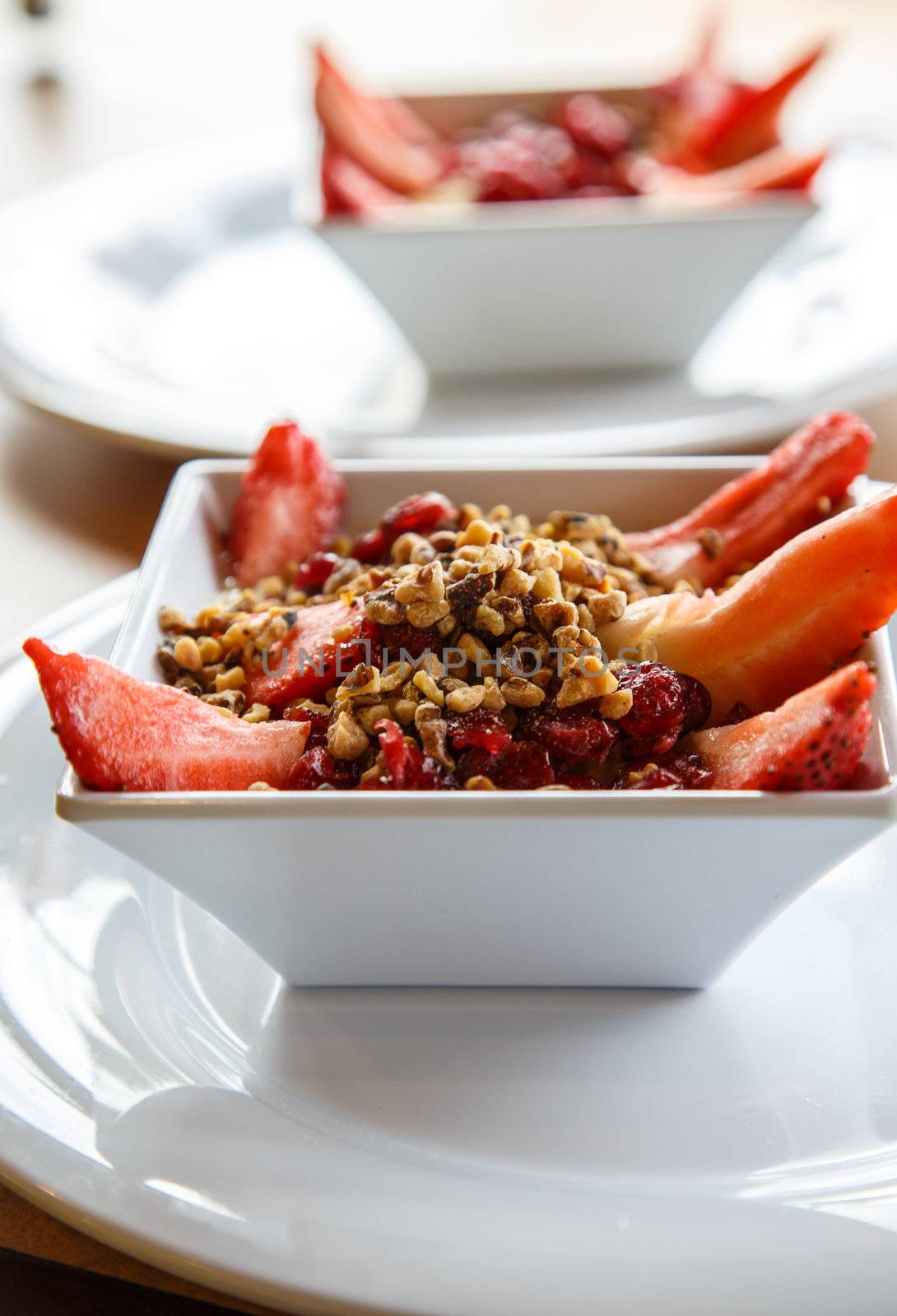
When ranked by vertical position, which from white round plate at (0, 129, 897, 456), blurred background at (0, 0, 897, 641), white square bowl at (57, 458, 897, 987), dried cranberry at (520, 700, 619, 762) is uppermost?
blurred background at (0, 0, 897, 641)

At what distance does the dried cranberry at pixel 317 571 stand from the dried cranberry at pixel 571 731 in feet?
1.00

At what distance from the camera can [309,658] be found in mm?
989

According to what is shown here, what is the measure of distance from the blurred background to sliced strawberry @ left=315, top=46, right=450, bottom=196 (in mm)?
251

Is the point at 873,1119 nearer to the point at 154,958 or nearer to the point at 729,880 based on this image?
the point at 729,880

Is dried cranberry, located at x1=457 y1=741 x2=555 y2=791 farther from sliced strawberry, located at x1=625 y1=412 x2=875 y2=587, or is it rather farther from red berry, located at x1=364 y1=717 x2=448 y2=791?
sliced strawberry, located at x1=625 y1=412 x2=875 y2=587

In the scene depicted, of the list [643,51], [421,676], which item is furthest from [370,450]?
[643,51]

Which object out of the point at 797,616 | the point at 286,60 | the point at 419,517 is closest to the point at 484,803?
the point at 797,616

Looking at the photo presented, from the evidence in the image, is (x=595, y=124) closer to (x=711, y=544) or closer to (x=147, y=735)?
(x=711, y=544)

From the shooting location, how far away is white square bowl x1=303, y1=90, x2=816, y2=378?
1.67 m

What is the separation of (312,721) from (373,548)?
0.78 feet

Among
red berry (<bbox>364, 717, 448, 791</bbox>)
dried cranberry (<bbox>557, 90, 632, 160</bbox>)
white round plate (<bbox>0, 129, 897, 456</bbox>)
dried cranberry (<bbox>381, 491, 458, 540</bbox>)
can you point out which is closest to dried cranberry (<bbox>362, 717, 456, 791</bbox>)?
red berry (<bbox>364, 717, 448, 791</bbox>)

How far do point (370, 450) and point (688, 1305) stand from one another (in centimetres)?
107

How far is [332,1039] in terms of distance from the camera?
0.89m

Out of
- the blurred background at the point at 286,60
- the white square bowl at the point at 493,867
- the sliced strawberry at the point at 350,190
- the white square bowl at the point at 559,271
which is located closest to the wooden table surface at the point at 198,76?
the blurred background at the point at 286,60
